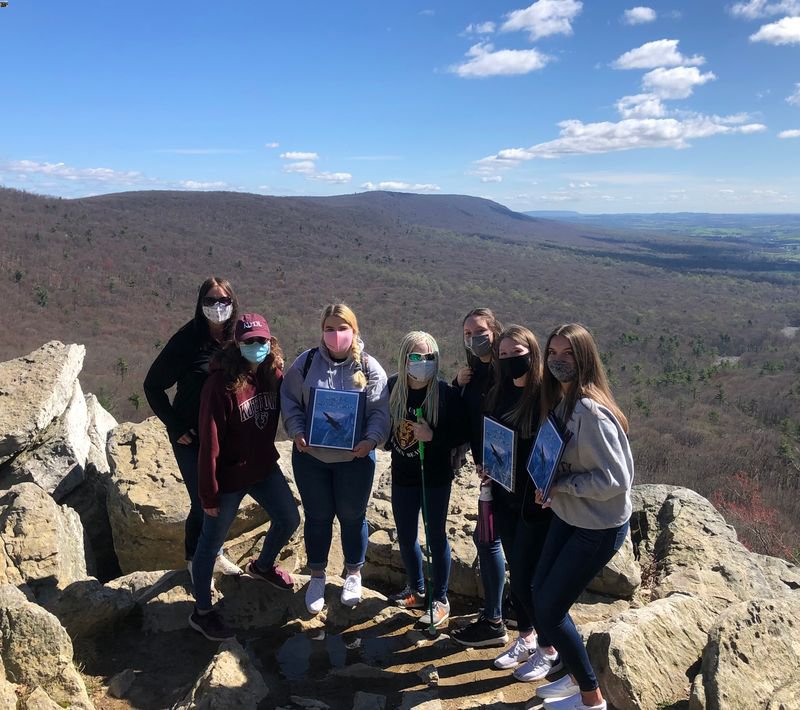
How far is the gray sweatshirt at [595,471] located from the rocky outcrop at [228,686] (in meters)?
2.04

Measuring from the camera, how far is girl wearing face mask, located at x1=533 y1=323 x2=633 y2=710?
3.02 m

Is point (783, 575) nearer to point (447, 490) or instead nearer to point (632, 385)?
point (447, 490)

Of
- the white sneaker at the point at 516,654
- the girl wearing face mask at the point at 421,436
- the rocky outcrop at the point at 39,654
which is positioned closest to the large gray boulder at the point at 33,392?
the rocky outcrop at the point at 39,654

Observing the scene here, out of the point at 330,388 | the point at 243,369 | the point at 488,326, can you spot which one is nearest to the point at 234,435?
the point at 243,369

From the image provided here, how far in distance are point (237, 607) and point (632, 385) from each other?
50.9 meters

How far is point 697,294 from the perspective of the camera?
103812 mm

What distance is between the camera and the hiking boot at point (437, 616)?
427 cm

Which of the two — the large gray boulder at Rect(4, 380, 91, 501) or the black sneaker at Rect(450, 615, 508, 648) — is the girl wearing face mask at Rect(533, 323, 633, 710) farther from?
the large gray boulder at Rect(4, 380, 91, 501)

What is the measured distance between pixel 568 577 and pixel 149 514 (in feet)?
13.4

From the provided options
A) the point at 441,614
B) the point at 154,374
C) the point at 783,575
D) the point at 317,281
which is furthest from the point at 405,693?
Result: the point at 317,281

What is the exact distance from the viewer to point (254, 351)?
3.83 m

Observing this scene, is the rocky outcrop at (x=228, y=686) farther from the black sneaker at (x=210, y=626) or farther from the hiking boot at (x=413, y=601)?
the hiking boot at (x=413, y=601)

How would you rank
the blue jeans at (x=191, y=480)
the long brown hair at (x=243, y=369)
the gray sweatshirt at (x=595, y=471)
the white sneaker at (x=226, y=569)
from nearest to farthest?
the gray sweatshirt at (x=595, y=471) < the long brown hair at (x=243, y=369) < the blue jeans at (x=191, y=480) < the white sneaker at (x=226, y=569)

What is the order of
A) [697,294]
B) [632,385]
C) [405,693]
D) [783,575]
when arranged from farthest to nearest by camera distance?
1. [697,294]
2. [632,385]
3. [783,575]
4. [405,693]
